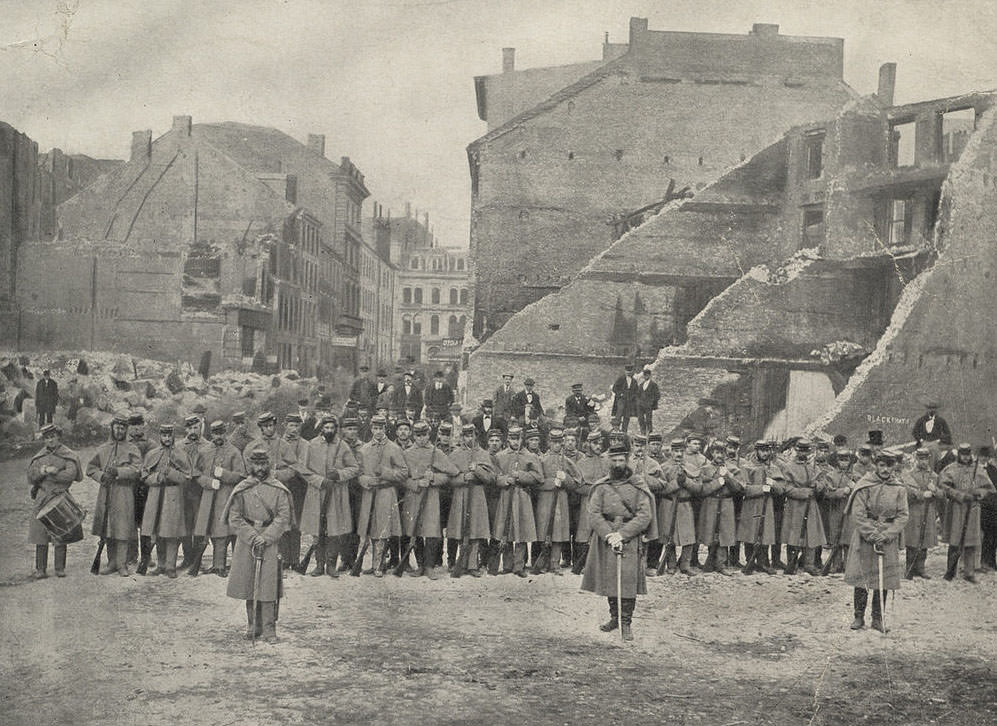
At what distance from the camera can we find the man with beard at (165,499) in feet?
→ 29.0

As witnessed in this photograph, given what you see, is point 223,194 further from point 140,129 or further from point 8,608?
point 8,608

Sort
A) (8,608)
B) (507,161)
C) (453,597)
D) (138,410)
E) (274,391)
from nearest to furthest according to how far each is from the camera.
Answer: (8,608), (453,597), (138,410), (274,391), (507,161)

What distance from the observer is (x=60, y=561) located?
8.60 m

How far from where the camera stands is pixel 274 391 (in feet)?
42.6

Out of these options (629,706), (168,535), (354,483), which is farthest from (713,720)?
(168,535)

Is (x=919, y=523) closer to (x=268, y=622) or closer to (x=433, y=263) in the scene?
(x=268, y=622)

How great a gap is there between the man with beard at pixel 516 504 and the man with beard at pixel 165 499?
3174 millimetres

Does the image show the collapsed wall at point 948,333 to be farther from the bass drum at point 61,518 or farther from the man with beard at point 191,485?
the bass drum at point 61,518

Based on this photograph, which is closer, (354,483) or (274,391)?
(354,483)

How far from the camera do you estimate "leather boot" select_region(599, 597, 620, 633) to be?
773 centimetres

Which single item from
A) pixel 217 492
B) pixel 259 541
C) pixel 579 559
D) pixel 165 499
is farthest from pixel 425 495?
pixel 259 541

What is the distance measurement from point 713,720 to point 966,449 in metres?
5.72

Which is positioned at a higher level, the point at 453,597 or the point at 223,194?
the point at 223,194

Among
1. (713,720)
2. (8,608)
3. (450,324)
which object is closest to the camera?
(713,720)
